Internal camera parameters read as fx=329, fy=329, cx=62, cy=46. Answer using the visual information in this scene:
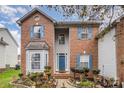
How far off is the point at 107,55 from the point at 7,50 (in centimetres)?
518

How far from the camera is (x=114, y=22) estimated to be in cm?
1057

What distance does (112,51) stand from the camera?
11.7m

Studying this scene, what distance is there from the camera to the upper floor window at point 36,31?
1309 centimetres

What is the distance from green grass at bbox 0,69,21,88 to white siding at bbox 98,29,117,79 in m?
3.25

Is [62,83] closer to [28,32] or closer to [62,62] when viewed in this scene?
[62,62]

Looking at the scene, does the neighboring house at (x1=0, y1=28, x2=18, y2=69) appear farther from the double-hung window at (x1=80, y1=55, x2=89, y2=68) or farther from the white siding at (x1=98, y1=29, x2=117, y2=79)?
the white siding at (x1=98, y1=29, x2=117, y2=79)

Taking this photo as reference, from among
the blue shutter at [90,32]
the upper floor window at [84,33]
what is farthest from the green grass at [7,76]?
the blue shutter at [90,32]

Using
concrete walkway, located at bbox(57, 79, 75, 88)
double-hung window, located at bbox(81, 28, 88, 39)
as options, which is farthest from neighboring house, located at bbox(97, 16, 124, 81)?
concrete walkway, located at bbox(57, 79, 75, 88)

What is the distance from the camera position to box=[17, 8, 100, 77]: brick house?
42.1 ft

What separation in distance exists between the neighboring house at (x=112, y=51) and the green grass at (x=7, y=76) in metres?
3.26

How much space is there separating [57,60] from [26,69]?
4.97 feet
